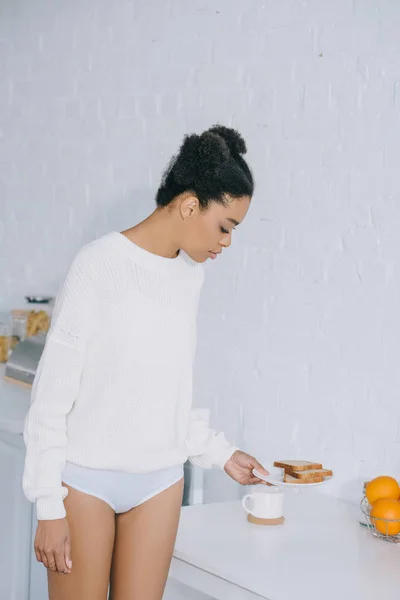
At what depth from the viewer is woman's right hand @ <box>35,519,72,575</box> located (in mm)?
1169

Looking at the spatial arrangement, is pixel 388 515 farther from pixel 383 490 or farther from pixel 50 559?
pixel 50 559

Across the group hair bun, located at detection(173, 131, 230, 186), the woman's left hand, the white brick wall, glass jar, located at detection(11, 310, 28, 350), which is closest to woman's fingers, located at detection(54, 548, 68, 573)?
the woman's left hand

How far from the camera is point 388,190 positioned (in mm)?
1684

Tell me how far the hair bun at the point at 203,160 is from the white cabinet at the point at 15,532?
107 centimetres

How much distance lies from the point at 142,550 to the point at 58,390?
29 cm

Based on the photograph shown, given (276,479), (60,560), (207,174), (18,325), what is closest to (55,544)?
(60,560)

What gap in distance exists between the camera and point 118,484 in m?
1.24

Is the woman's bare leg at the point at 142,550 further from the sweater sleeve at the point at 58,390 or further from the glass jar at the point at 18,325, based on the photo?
the glass jar at the point at 18,325

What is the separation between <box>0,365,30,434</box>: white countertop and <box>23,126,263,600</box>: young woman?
3.07 feet

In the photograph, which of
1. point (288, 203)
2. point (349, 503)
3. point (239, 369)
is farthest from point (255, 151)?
point (349, 503)

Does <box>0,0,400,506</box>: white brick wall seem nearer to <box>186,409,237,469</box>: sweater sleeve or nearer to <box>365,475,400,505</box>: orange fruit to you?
<box>365,475,400,505</box>: orange fruit

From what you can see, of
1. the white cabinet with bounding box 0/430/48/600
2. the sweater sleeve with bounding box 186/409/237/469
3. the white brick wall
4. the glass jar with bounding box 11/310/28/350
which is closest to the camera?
the sweater sleeve with bounding box 186/409/237/469

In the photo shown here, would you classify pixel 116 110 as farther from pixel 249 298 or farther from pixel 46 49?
pixel 249 298

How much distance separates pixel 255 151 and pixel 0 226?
1529mm
